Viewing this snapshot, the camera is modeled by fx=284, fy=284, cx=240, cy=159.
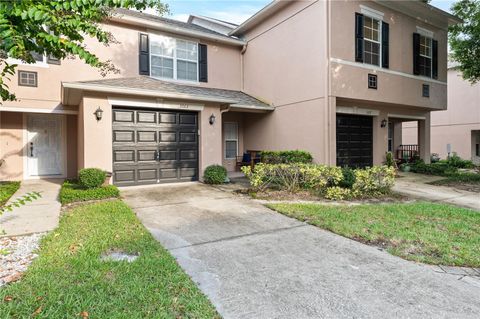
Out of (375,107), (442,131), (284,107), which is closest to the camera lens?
(284,107)

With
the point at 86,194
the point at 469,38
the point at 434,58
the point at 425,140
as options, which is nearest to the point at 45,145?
the point at 86,194

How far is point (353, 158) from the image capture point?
11.8 meters

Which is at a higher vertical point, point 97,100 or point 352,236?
point 97,100

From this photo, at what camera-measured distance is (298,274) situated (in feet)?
11.0

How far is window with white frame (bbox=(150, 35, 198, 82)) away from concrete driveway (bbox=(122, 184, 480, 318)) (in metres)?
7.62

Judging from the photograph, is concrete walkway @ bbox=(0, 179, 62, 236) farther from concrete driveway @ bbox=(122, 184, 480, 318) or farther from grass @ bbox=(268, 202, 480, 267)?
grass @ bbox=(268, 202, 480, 267)

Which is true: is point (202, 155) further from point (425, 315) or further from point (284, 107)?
point (425, 315)

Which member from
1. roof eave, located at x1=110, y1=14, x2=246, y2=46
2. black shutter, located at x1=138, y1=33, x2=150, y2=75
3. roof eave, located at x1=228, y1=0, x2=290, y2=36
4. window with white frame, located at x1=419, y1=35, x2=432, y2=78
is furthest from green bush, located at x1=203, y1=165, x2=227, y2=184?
window with white frame, located at x1=419, y1=35, x2=432, y2=78

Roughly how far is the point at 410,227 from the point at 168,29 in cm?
1057

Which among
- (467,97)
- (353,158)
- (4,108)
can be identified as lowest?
(353,158)

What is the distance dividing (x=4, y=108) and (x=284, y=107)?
9.72 m

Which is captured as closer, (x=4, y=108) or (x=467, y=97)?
(x=4, y=108)

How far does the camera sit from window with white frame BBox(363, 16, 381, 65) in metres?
10.5

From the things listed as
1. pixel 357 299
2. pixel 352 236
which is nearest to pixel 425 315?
pixel 357 299
